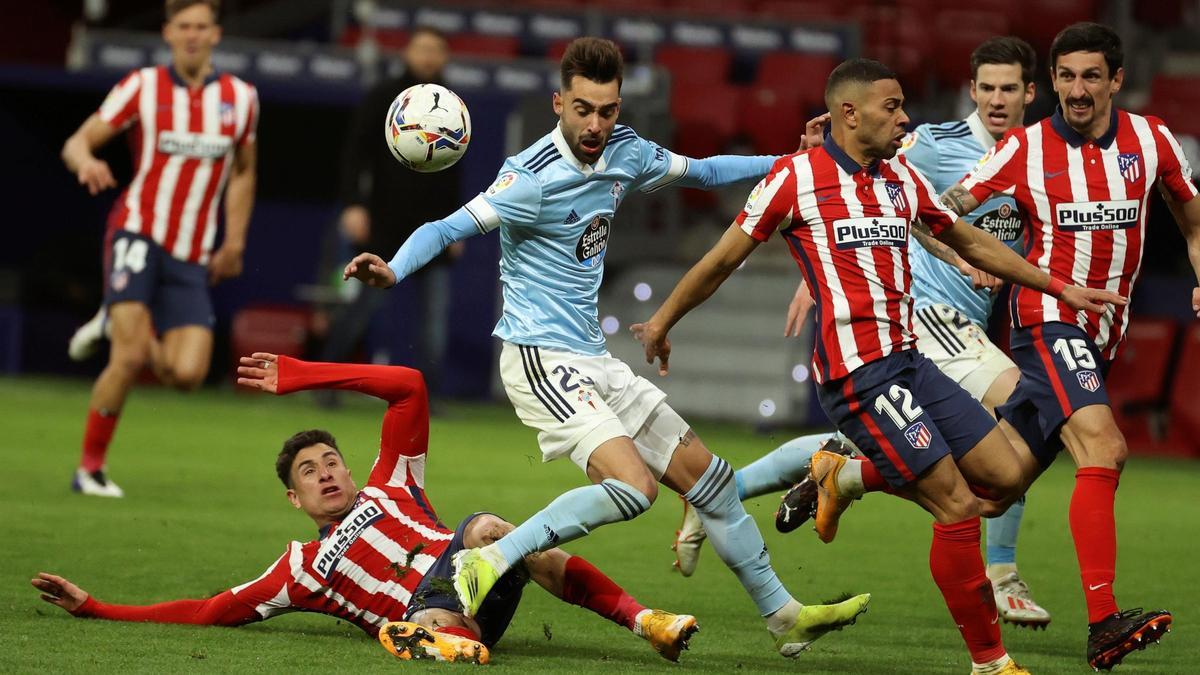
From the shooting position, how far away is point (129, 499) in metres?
8.88

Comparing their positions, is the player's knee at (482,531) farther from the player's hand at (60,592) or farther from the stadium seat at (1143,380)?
the stadium seat at (1143,380)

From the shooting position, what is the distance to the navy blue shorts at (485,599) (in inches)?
217

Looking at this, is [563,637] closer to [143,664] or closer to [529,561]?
[529,561]

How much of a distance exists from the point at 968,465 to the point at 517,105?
31.0 feet

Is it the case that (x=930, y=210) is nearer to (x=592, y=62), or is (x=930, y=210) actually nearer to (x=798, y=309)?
(x=798, y=309)

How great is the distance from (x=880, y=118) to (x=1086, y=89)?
3.38 feet

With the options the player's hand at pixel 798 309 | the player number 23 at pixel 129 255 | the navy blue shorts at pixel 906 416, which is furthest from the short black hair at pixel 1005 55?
the player number 23 at pixel 129 255

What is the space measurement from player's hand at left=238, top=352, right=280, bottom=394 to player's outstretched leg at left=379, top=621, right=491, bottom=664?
2.77 feet

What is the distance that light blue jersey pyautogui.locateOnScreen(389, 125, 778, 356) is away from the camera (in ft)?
19.0

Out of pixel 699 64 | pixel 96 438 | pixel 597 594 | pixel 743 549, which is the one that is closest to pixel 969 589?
pixel 743 549

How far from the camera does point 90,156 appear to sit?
28.7 ft

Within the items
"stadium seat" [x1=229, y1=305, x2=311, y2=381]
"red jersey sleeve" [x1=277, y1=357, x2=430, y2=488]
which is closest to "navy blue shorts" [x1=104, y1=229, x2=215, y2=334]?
"red jersey sleeve" [x1=277, y1=357, x2=430, y2=488]

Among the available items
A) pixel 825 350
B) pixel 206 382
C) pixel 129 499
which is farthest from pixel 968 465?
Result: pixel 206 382

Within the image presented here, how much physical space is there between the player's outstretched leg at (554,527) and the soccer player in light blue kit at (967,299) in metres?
1.35
